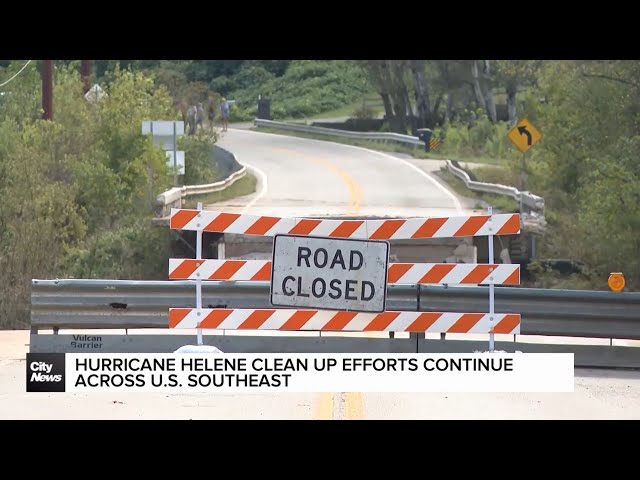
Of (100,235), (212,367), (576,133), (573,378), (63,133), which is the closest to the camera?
(212,367)

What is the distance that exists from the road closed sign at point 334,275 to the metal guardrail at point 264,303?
1.67m

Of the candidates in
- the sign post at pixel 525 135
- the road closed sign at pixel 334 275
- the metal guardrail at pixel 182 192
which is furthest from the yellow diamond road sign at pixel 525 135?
the road closed sign at pixel 334 275

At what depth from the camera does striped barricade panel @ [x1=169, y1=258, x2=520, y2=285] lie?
1216cm

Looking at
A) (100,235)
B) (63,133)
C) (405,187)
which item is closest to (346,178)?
(405,187)

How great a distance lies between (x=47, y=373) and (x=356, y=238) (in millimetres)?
3297

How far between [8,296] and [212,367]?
33.8 feet

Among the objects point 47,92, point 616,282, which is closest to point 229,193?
point 47,92

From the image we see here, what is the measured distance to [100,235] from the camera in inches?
1126

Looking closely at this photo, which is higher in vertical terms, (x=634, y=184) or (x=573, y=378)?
(x=634, y=184)

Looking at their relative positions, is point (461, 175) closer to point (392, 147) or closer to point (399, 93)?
point (392, 147)

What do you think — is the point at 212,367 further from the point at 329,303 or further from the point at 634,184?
the point at 634,184

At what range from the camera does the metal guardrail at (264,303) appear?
43.6 feet

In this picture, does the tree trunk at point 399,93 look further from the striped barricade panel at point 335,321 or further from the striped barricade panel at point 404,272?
the striped barricade panel at point 335,321

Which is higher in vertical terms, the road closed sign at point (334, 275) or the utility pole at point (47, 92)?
the utility pole at point (47, 92)
